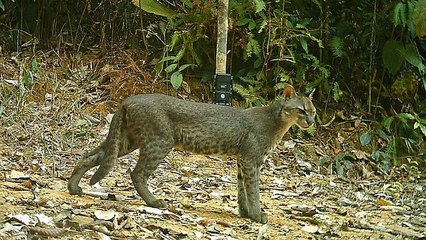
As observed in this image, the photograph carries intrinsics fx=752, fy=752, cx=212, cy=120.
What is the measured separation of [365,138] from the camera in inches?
385

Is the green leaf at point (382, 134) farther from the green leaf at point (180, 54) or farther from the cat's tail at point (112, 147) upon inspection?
the cat's tail at point (112, 147)

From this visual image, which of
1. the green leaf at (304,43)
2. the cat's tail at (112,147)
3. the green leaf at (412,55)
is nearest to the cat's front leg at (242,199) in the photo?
the cat's tail at (112,147)

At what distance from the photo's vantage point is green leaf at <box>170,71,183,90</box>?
960 cm

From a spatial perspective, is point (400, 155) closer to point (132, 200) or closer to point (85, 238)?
point (132, 200)

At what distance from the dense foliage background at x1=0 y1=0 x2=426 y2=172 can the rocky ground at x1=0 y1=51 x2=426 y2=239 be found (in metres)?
0.34

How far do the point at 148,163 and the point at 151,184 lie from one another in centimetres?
136

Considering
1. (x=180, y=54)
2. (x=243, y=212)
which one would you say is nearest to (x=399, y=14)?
(x=180, y=54)

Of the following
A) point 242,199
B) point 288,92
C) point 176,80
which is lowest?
point 242,199

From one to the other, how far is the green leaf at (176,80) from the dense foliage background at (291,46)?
0.01m

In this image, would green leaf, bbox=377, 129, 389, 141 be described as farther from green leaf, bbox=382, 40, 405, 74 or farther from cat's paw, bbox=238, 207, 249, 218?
cat's paw, bbox=238, 207, 249, 218

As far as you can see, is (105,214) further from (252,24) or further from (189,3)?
(189,3)

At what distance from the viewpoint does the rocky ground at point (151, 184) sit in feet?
17.0

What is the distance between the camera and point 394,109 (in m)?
10.4

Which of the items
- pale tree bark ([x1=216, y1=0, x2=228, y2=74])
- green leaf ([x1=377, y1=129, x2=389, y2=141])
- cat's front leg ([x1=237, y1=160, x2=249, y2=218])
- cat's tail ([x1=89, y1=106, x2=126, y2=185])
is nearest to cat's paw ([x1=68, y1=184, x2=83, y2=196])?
cat's tail ([x1=89, y1=106, x2=126, y2=185])
